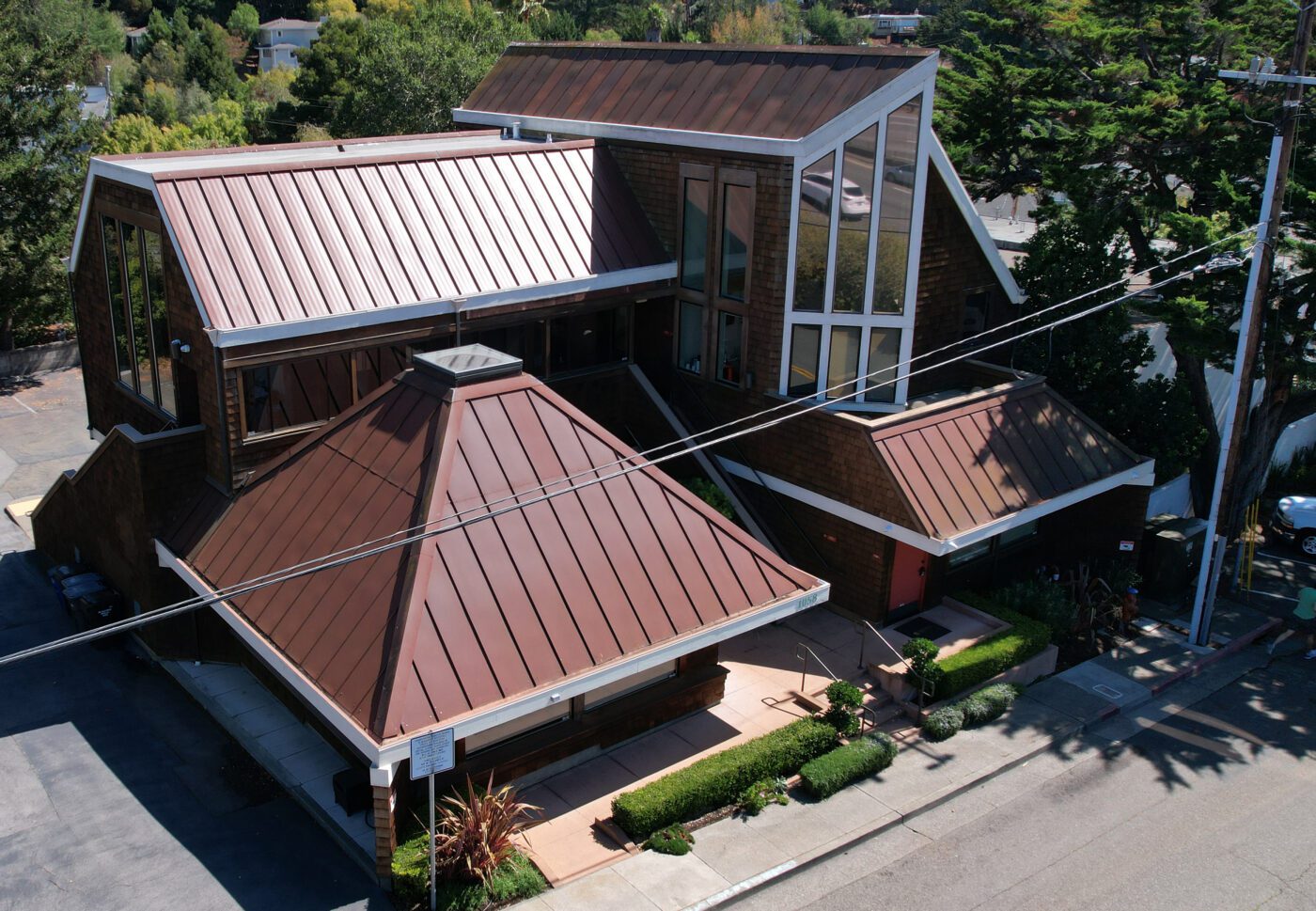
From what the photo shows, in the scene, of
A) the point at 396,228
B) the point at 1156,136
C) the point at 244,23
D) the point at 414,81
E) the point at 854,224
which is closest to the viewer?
the point at 396,228

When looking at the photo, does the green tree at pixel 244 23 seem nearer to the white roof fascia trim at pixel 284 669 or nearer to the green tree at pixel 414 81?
the green tree at pixel 414 81

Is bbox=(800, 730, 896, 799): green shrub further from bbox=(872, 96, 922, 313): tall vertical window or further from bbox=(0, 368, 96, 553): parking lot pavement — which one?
bbox=(0, 368, 96, 553): parking lot pavement

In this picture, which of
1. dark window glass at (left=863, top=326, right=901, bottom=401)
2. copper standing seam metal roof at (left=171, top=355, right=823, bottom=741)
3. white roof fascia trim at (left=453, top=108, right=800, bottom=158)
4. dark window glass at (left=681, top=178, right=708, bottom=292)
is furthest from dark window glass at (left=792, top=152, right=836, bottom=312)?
copper standing seam metal roof at (left=171, top=355, right=823, bottom=741)

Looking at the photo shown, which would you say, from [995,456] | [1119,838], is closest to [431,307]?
[995,456]

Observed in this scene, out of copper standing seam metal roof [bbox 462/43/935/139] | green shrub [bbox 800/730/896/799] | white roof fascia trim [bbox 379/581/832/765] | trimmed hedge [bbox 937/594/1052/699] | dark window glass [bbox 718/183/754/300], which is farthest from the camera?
dark window glass [bbox 718/183/754/300]

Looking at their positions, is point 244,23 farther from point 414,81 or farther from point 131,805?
point 131,805

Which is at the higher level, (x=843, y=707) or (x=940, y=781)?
(x=843, y=707)
